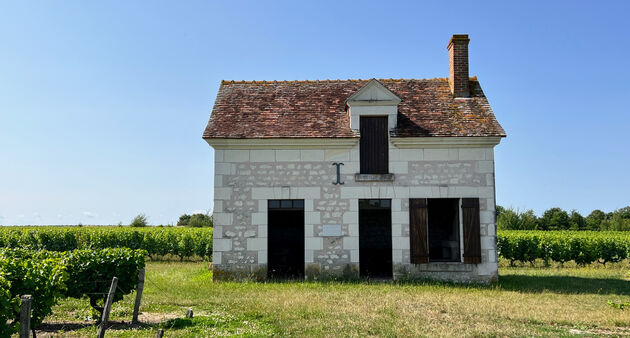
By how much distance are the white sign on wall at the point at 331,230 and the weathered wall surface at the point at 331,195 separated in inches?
4.8

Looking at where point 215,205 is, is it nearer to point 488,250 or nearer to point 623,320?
point 488,250

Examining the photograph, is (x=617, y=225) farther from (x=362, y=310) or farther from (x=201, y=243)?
(x=362, y=310)

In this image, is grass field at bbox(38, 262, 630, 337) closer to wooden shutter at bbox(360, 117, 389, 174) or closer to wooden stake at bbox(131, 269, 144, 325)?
wooden stake at bbox(131, 269, 144, 325)

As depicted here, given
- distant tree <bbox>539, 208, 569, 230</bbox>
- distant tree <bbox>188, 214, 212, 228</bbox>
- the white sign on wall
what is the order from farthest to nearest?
distant tree <bbox>188, 214, 212, 228</bbox> < distant tree <bbox>539, 208, 569, 230</bbox> < the white sign on wall

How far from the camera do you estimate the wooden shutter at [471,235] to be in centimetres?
1468

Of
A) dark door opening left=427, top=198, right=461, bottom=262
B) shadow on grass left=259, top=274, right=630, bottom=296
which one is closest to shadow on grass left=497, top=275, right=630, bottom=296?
shadow on grass left=259, top=274, right=630, bottom=296

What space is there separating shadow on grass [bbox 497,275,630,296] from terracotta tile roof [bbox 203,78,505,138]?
14.8 feet

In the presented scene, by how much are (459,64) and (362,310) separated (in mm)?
9860

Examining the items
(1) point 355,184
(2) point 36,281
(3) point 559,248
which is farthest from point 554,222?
(2) point 36,281

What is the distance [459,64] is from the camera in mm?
16672

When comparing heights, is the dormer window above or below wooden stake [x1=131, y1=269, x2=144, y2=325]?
above

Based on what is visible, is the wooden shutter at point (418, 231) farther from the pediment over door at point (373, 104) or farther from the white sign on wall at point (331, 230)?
the pediment over door at point (373, 104)

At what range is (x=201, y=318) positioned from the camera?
9391 millimetres

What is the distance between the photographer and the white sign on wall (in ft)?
48.9
